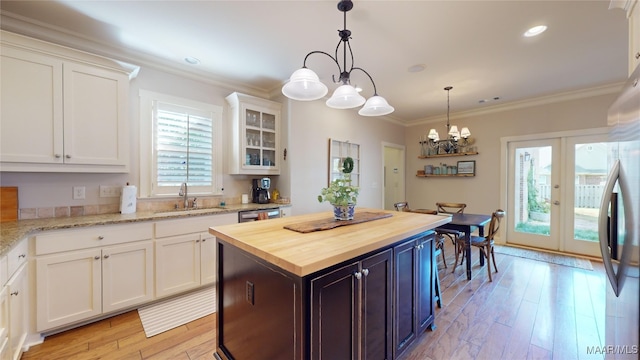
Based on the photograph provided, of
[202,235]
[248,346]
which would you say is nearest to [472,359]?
[248,346]

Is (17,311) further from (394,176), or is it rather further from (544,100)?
(544,100)

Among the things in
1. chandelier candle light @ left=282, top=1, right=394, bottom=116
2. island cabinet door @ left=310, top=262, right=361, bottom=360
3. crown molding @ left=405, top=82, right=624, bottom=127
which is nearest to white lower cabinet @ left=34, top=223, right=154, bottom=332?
chandelier candle light @ left=282, top=1, right=394, bottom=116

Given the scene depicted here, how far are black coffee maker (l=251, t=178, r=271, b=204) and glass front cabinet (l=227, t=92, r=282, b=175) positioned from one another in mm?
151

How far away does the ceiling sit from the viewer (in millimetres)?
2014

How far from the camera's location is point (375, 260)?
143 centimetres

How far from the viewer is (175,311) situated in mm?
2383

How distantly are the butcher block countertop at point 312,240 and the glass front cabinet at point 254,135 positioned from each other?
1747 mm

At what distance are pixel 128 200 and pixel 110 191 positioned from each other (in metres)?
0.26

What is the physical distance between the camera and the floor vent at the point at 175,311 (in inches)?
84.7

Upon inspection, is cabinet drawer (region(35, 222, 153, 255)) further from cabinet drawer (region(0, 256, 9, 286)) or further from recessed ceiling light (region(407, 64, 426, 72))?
recessed ceiling light (region(407, 64, 426, 72))

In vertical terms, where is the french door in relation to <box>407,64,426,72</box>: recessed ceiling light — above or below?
below

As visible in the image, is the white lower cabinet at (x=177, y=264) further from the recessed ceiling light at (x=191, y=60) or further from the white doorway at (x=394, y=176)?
the white doorway at (x=394, y=176)

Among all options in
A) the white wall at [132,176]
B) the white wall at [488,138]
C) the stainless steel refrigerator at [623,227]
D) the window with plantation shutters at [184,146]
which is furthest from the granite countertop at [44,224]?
the white wall at [488,138]

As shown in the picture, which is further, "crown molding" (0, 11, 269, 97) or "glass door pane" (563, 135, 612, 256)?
"glass door pane" (563, 135, 612, 256)
